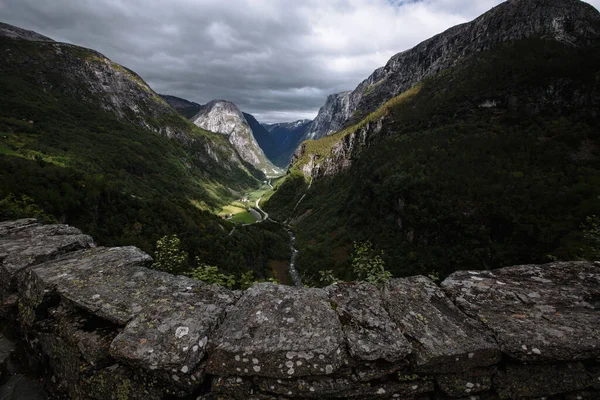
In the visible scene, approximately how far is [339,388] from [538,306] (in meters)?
4.01

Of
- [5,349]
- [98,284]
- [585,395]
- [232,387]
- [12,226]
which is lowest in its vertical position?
[5,349]

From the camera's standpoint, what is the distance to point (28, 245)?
589cm

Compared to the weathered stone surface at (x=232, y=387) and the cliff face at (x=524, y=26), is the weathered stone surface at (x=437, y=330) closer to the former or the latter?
the weathered stone surface at (x=232, y=387)

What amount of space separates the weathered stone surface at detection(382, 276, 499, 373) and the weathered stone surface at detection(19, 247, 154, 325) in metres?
4.43

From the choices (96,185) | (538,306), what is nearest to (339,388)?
(538,306)

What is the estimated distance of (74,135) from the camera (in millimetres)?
143125

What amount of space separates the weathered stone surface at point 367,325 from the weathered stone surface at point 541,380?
1.57m

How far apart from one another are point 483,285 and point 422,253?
64150mm

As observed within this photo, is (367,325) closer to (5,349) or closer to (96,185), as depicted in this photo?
(5,349)

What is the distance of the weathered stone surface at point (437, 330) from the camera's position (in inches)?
136

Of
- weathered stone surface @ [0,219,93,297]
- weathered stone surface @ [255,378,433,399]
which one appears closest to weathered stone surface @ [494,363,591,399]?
weathered stone surface @ [255,378,433,399]

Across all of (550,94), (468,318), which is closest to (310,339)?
(468,318)

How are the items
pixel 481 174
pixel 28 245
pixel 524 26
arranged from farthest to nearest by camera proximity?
pixel 524 26, pixel 481 174, pixel 28 245

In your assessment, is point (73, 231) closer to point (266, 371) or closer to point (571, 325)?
point (266, 371)
